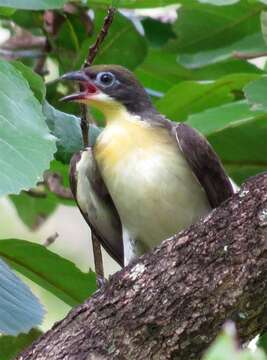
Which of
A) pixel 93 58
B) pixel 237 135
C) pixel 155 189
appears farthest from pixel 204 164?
pixel 93 58

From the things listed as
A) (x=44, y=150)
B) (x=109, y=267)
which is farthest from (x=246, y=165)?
(x=109, y=267)

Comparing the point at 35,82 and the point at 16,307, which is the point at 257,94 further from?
the point at 16,307

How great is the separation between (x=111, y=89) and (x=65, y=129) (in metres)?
0.52

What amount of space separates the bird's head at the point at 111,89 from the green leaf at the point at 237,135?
0.35 metres

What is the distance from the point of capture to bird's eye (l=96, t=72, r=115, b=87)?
5191 millimetres

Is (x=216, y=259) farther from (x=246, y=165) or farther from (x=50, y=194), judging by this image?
(x=50, y=194)

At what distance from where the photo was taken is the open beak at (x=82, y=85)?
496 centimetres

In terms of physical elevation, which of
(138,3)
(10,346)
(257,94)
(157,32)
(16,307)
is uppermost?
(157,32)

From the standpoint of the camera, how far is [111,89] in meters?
5.25

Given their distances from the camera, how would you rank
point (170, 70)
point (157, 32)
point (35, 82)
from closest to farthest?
point (35, 82)
point (157, 32)
point (170, 70)

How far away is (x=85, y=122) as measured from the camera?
4414 millimetres

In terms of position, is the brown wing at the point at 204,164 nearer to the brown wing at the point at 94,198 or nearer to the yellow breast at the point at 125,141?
the yellow breast at the point at 125,141

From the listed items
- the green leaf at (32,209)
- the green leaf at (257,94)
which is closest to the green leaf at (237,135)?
the green leaf at (257,94)

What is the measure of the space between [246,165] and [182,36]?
1.01 m
